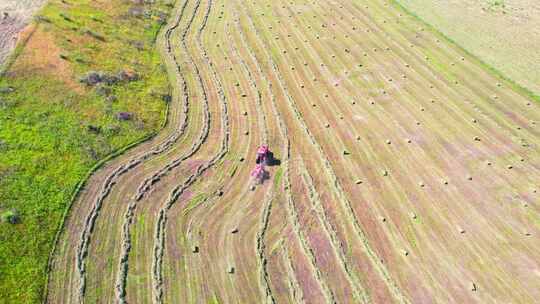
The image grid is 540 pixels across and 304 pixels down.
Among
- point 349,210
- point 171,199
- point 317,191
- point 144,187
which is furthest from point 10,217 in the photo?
point 349,210

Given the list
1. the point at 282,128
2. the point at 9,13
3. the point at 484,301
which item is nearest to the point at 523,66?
the point at 282,128

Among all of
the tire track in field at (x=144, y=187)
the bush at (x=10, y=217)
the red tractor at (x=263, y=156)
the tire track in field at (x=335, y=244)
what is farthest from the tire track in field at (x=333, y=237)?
the bush at (x=10, y=217)

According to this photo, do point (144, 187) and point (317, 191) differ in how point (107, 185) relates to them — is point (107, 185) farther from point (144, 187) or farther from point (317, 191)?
point (317, 191)

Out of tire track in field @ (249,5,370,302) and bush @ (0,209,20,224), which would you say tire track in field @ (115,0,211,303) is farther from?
tire track in field @ (249,5,370,302)

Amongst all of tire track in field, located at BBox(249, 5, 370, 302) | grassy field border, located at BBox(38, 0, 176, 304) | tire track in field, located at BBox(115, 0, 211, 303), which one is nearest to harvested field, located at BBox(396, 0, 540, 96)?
tire track in field, located at BBox(249, 5, 370, 302)

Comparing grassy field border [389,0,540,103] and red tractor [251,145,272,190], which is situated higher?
red tractor [251,145,272,190]

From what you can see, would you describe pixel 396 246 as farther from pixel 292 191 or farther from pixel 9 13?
pixel 9 13

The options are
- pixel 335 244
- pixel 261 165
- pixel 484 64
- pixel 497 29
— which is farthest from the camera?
pixel 497 29
